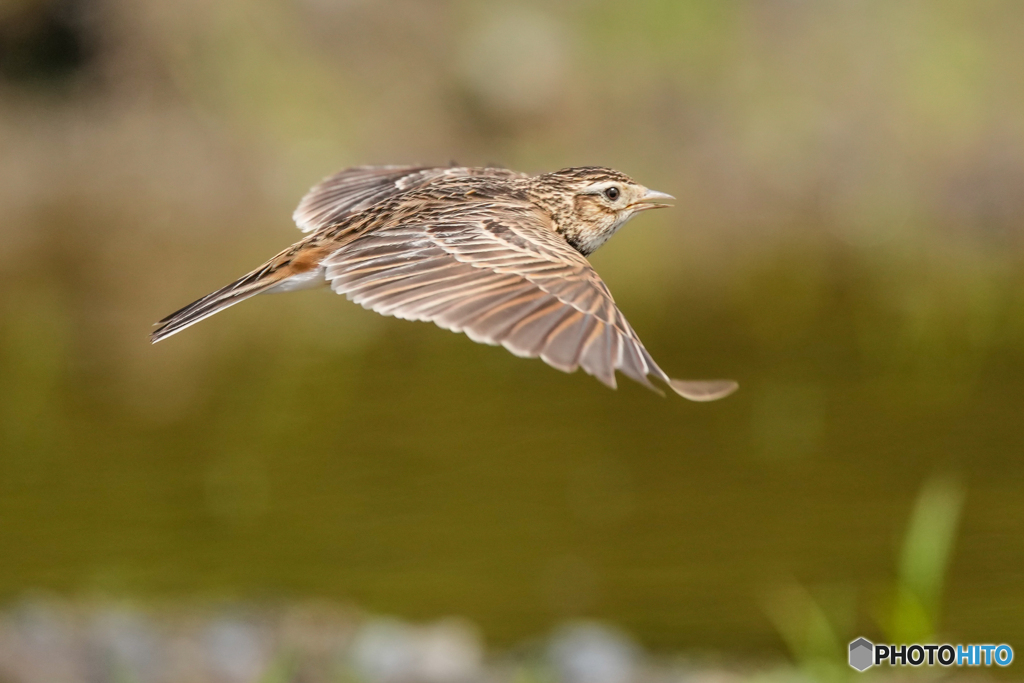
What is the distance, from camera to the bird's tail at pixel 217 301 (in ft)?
19.3

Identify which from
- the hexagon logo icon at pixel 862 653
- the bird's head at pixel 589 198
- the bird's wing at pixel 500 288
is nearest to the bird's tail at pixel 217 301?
the bird's wing at pixel 500 288

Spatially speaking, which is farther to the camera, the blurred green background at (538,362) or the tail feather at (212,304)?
the blurred green background at (538,362)

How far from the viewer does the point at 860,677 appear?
1051 centimetres

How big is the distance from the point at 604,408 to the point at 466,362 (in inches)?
74.8

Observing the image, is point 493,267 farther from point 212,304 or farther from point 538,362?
point 538,362

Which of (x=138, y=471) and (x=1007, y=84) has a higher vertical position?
(x=1007, y=84)

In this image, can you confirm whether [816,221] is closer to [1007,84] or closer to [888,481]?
[1007,84]

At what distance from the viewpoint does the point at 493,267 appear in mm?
5609

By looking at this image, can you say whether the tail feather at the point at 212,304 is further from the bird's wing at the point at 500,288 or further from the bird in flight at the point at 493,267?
the bird's wing at the point at 500,288

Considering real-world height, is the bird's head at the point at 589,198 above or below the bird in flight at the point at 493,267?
above

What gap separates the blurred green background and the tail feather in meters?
3.45

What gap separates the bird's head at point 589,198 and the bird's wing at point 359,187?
0.58 meters

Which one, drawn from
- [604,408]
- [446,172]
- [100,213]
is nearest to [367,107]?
[100,213]

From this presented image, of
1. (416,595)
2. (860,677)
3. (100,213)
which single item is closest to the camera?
(860,677)
